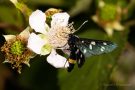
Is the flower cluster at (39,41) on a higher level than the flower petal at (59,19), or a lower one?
lower

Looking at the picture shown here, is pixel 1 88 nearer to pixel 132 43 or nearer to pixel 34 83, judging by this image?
pixel 34 83

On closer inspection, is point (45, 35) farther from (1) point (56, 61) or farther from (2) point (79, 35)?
(2) point (79, 35)

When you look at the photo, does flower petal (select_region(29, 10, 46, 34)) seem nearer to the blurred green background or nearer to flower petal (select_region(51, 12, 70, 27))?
flower petal (select_region(51, 12, 70, 27))

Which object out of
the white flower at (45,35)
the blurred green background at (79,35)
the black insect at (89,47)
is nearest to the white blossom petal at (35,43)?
the white flower at (45,35)

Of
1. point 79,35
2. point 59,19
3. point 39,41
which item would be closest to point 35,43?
point 39,41

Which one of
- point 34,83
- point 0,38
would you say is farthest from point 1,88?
point 0,38

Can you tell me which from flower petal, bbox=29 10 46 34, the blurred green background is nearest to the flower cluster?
flower petal, bbox=29 10 46 34

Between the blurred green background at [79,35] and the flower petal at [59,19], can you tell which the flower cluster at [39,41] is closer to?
the flower petal at [59,19]

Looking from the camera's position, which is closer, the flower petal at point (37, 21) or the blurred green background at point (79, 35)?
the flower petal at point (37, 21)
